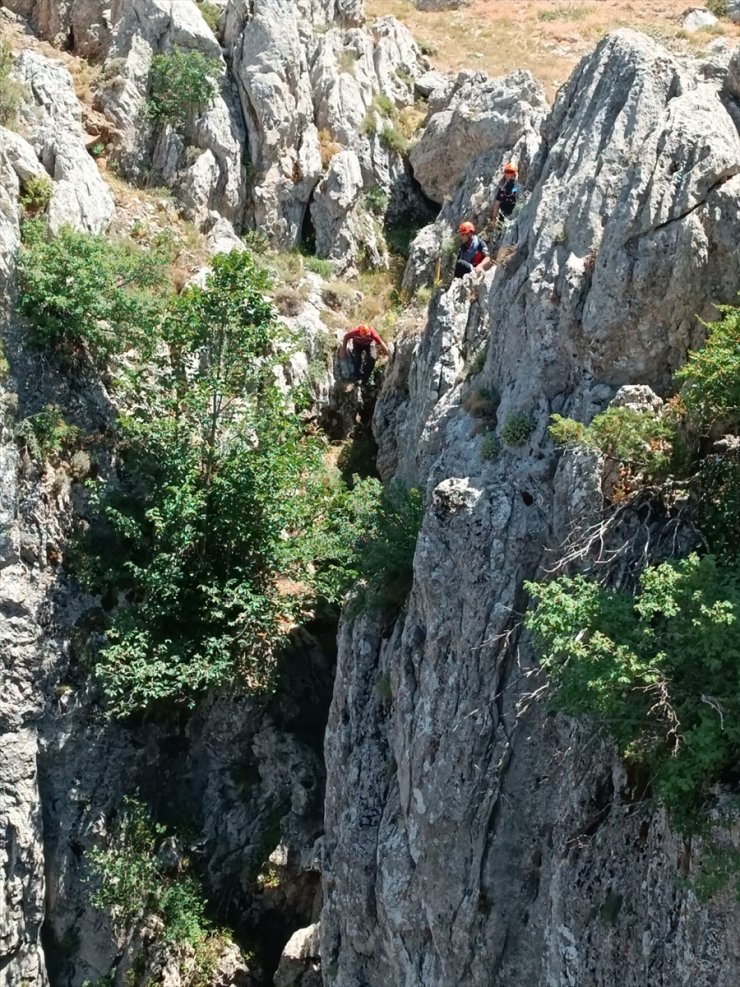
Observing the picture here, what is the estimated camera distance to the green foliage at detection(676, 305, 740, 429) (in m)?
9.06

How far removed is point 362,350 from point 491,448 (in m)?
8.28

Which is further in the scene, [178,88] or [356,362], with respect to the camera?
[178,88]

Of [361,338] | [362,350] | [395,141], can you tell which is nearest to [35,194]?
[361,338]

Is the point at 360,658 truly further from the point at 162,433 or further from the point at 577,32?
the point at 577,32

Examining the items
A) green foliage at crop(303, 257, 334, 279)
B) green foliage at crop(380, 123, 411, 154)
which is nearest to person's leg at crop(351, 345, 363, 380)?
green foliage at crop(303, 257, 334, 279)

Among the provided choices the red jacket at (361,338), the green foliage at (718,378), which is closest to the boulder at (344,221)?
the red jacket at (361,338)

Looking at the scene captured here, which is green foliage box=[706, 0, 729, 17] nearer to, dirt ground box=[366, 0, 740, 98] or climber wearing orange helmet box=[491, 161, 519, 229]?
dirt ground box=[366, 0, 740, 98]

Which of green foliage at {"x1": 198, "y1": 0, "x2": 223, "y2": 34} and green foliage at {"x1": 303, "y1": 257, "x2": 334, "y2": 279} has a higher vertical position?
green foliage at {"x1": 198, "y1": 0, "x2": 223, "y2": 34}

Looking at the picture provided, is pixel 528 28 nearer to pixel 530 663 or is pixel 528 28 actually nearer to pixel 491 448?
pixel 491 448

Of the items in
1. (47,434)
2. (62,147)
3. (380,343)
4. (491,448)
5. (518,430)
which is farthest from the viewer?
(380,343)

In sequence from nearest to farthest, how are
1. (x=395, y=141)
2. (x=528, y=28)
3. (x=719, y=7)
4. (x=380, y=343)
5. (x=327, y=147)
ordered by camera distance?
(x=380, y=343) → (x=327, y=147) → (x=395, y=141) → (x=719, y=7) → (x=528, y=28)

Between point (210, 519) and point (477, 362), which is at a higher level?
point (477, 362)

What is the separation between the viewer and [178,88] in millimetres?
21672

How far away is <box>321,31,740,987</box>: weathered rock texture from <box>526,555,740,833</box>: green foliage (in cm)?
89
